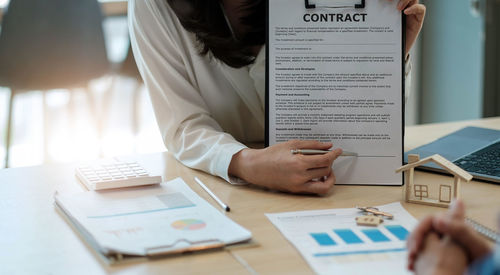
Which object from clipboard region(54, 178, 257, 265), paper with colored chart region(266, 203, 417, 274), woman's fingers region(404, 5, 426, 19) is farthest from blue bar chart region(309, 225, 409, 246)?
woman's fingers region(404, 5, 426, 19)

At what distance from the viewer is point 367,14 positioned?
4.29 ft

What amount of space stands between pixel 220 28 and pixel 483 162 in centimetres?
69

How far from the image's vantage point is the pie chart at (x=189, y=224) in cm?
A: 104

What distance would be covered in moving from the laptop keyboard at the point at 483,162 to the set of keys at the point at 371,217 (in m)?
0.33

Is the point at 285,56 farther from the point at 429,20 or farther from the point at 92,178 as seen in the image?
the point at 429,20

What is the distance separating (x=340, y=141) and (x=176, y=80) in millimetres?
435

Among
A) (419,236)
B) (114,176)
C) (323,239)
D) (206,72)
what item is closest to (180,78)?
(206,72)

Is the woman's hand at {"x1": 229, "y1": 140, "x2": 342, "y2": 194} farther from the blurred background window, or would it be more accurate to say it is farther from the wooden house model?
the blurred background window

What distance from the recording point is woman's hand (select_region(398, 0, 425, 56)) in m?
1.29

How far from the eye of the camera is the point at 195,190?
4.25 feet

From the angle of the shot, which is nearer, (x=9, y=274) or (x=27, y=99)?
(x=9, y=274)

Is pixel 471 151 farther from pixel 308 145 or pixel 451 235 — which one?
pixel 451 235

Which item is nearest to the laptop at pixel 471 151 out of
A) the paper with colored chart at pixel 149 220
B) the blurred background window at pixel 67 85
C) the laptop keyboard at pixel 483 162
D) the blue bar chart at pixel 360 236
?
the laptop keyboard at pixel 483 162

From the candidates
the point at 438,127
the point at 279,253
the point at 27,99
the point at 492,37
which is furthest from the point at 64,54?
the point at 279,253
